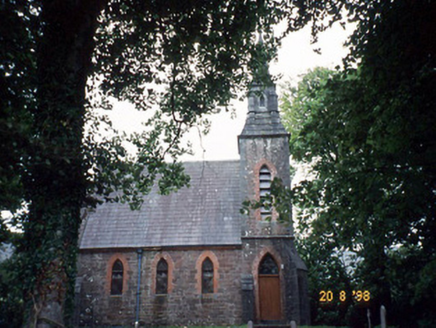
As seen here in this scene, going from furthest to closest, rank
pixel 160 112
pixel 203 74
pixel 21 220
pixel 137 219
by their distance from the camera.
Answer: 1. pixel 137 219
2. pixel 160 112
3. pixel 203 74
4. pixel 21 220

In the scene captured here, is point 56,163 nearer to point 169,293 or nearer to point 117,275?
point 169,293

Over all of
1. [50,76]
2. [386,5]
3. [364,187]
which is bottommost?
[364,187]

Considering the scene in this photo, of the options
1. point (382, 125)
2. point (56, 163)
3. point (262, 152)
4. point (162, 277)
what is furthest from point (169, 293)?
point (382, 125)

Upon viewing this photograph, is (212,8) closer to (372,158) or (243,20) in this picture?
(243,20)

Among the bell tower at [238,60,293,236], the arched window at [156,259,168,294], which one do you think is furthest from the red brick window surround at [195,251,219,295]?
the bell tower at [238,60,293,236]

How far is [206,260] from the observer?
19547 mm

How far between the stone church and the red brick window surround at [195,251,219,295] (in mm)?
52

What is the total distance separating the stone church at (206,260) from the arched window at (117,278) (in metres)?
0.05

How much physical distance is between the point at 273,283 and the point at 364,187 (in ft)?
42.4

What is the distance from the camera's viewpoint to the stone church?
18328 mm

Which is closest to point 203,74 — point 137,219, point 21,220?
point 21,220

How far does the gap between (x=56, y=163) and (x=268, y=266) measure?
49.0 feet

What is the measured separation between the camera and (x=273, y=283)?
1834 cm

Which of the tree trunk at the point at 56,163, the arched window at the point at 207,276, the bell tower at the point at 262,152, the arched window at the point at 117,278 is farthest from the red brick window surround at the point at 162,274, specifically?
the tree trunk at the point at 56,163
